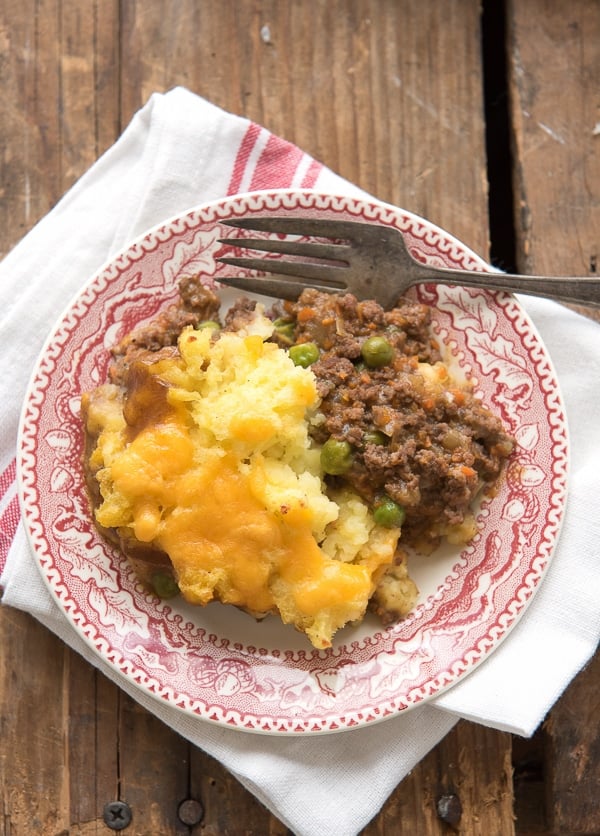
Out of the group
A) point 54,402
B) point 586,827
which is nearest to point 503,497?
point 586,827

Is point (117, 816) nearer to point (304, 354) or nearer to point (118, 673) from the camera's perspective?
point (118, 673)

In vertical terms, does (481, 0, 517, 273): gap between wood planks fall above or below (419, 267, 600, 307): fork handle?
above

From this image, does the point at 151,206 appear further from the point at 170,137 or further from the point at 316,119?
the point at 316,119

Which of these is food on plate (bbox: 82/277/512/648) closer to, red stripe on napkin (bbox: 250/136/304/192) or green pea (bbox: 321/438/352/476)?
green pea (bbox: 321/438/352/476)

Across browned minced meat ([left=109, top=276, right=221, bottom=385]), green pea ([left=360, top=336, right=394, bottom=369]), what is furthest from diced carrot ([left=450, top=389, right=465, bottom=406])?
browned minced meat ([left=109, top=276, right=221, bottom=385])

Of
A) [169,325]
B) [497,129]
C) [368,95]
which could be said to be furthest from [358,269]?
[497,129]

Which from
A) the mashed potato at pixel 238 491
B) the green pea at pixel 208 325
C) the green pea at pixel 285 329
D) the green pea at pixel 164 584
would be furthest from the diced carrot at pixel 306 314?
the green pea at pixel 164 584
